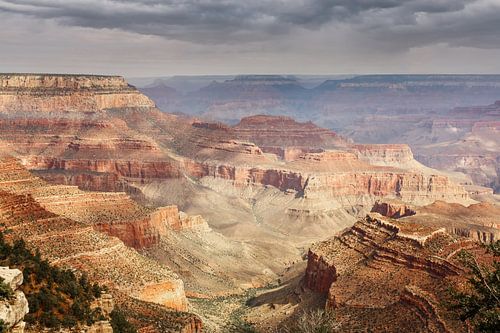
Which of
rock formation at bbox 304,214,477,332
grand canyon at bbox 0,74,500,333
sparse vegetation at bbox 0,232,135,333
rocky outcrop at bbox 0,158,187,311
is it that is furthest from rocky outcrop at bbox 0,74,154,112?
sparse vegetation at bbox 0,232,135,333

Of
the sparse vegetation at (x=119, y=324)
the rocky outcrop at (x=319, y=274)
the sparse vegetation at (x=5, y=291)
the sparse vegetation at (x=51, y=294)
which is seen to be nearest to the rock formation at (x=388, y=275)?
the rocky outcrop at (x=319, y=274)

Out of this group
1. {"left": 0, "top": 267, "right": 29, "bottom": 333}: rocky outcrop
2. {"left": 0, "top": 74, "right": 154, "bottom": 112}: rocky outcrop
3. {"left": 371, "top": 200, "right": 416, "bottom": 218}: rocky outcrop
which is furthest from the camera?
{"left": 0, "top": 74, "right": 154, "bottom": 112}: rocky outcrop

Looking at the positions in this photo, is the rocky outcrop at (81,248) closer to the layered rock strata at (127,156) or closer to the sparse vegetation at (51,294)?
the sparse vegetation at (51,294)

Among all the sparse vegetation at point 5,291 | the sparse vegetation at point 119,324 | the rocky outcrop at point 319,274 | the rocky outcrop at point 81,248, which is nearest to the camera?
the sparse vegetation at point 5,291

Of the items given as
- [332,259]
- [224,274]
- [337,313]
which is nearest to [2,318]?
[337,313]

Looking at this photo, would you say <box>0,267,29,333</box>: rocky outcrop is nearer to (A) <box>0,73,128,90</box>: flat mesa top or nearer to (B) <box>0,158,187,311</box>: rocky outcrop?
(B) <box>0,158,187,311</box>: rocky outcrop

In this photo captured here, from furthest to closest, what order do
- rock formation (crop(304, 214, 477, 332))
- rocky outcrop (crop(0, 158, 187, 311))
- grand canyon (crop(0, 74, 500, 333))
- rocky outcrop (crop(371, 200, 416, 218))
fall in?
1. rocky outcrop (crop(371, 200, 416, 218))
2. rocky outcrop (crop(0, 158, 187, 311))
3. grand canyon (crop(0, 74, 500, 333))
4. rock formation (crop(304, 214, 477, 332))

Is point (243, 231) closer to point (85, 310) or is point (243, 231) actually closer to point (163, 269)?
point (163, 269)

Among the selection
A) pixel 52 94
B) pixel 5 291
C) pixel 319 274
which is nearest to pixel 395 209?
pixel 319 274
